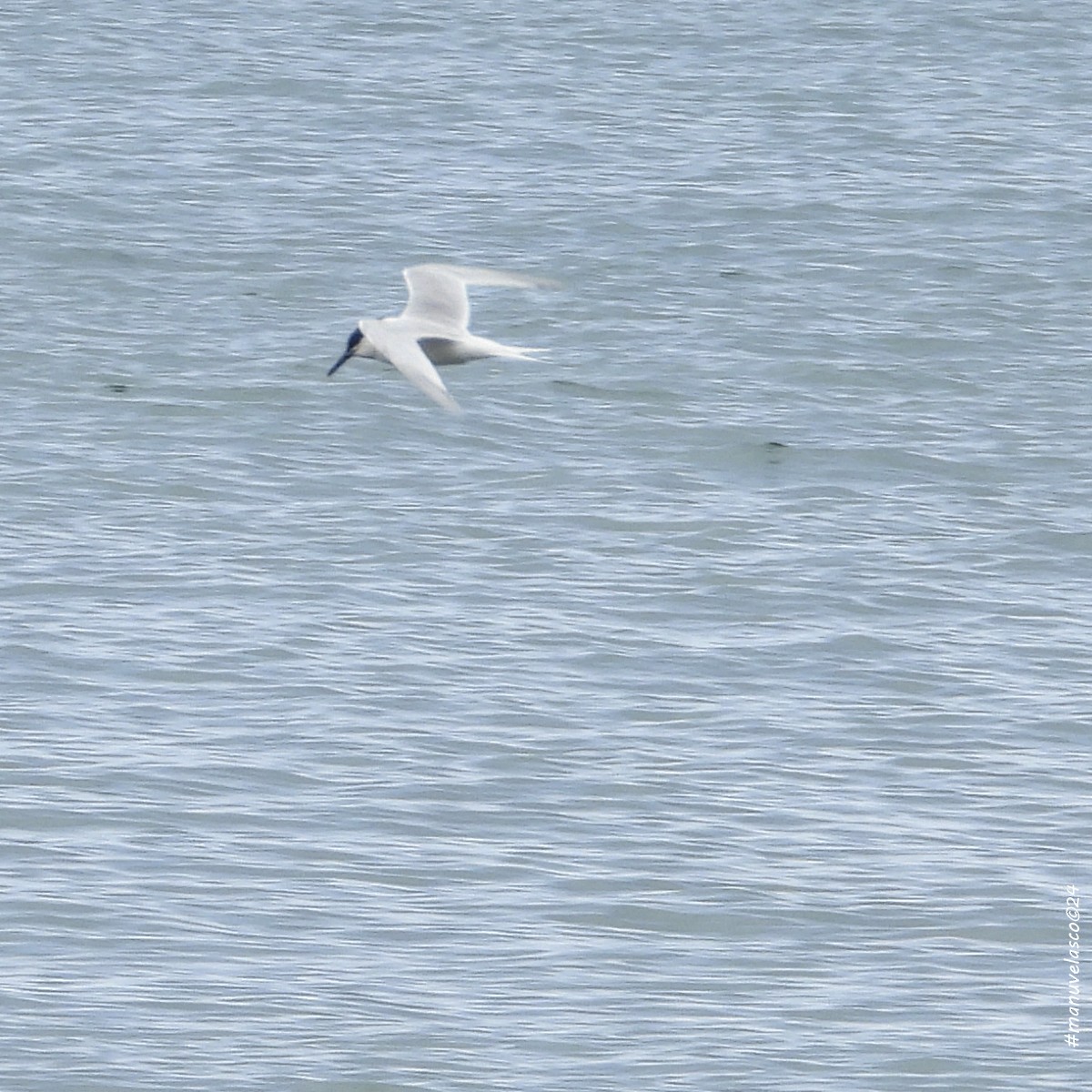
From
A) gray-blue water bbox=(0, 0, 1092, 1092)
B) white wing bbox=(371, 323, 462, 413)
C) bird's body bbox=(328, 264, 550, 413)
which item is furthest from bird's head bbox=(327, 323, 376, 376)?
gray-blue water bbox=(0, 0, 1092, 1092)

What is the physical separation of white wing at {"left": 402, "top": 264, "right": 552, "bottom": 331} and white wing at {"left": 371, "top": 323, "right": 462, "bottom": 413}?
2.80 ft

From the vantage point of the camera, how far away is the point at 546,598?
17703 millimetres

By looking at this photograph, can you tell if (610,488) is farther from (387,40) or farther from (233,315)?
(387,40)

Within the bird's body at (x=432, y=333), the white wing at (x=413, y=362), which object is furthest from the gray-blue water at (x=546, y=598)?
the white wing at (x=413, y=362)

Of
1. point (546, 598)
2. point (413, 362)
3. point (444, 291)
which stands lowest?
point (546, 598)

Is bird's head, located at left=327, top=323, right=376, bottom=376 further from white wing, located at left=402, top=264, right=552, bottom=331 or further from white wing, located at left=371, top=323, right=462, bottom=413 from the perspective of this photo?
white wing, located at left=402, top=264, right=552, bottom=331

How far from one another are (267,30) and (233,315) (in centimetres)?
1287

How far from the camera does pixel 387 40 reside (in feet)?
117

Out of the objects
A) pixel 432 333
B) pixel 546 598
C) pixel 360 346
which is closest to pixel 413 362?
pixel 360 346

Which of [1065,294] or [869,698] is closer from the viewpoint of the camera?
[869,698]

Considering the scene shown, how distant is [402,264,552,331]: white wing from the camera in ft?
48.1

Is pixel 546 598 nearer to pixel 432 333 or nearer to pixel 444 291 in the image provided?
pixel 444 291

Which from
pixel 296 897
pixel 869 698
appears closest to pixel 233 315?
pixel 869 698

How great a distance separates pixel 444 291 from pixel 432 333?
3.61 ft
